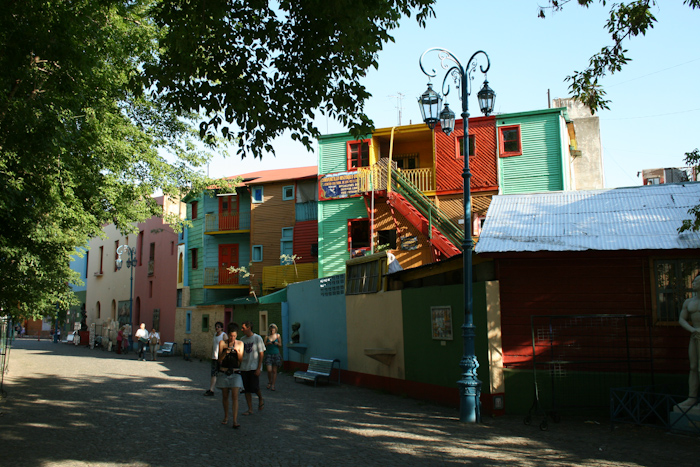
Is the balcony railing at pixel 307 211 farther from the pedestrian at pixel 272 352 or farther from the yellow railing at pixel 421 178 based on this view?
the pedestrian at pixel 272 352

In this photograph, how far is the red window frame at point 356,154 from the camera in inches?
1086

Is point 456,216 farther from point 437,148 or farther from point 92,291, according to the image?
point 92,291

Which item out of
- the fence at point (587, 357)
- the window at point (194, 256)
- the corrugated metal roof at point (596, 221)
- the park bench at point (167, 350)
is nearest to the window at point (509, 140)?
the corrugated metal roof at point (596, 221)

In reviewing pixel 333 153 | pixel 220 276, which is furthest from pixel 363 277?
pixel 220 276

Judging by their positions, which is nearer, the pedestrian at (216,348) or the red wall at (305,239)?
the pedestrian at (216,348)

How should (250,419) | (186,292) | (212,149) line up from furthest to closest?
(186,292), (212,149), (250,419)

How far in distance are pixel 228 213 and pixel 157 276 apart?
9.47 metres

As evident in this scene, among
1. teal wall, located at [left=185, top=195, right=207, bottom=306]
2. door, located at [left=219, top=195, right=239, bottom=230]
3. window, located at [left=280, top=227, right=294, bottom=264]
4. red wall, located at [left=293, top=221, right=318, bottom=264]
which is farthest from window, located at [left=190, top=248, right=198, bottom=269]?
red wall, located at [left=293, top=221, right=318, bottom=264]

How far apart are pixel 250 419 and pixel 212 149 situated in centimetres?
1353

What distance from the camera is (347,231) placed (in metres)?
27.5

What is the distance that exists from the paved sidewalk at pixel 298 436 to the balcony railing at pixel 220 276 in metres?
20.3

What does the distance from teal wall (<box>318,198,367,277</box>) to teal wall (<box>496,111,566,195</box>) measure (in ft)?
21.5

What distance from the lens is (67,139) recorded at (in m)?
11.5

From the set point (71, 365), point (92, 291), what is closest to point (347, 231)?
point (71, 365)
